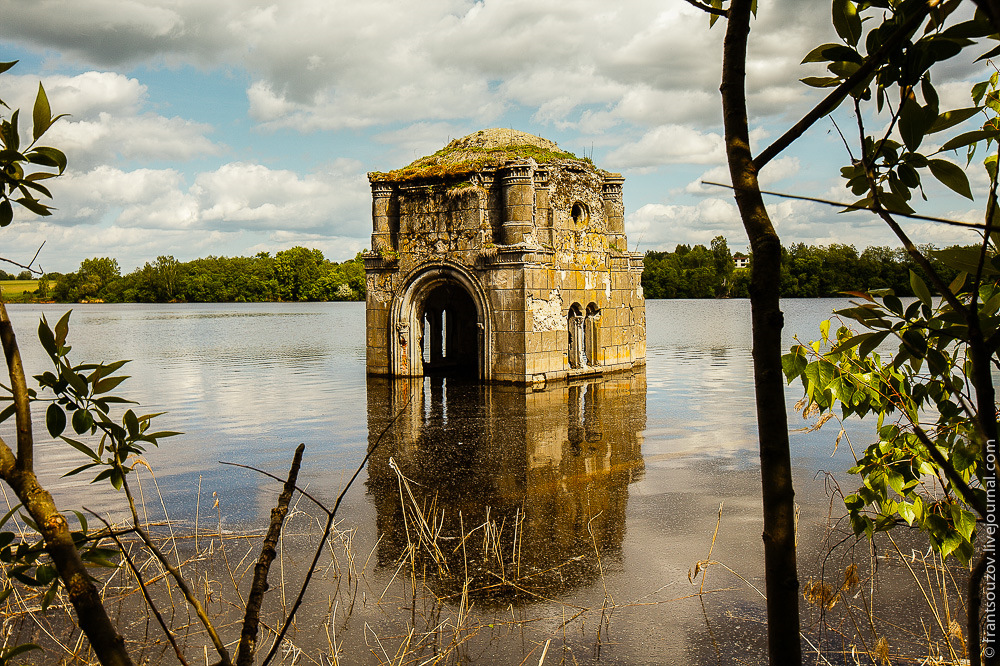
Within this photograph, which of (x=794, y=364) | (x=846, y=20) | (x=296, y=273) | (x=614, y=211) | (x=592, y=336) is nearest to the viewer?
(x=846, y=20)

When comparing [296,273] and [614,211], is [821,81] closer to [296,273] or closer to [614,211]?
[614,211]

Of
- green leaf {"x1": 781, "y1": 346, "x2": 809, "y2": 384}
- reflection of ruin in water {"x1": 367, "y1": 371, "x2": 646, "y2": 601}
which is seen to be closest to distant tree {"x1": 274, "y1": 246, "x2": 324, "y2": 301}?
reflection of ruin in water {"x1": 367, "y1": 371, "x2": 646, "y2": 601}

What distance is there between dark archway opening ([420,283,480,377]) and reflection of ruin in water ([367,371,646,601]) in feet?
18.3

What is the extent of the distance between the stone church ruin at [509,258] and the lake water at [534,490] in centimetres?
Answer: 109

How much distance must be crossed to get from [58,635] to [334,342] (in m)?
32.4

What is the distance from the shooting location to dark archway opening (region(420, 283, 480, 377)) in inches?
869

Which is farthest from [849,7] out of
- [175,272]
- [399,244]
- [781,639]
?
[175,272]

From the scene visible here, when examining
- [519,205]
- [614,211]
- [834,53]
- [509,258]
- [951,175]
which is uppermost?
[614,211]

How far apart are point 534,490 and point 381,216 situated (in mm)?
11879

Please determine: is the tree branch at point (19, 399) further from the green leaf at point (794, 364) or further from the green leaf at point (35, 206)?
the green leaf at point (794, 364)

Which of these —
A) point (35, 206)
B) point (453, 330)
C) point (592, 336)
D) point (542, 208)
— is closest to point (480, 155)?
point (542, 208)

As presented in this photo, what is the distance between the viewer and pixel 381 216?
1867 centimetres

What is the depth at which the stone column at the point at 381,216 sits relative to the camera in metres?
18.6

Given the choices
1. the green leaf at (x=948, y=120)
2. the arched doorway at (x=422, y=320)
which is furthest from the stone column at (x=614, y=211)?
the green leaf at (x=948, y=120)
